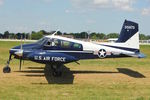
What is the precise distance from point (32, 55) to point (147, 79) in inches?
249

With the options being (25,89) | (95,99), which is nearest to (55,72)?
(25,89)

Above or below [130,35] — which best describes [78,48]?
below

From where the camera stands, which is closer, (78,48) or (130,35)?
(78,48)

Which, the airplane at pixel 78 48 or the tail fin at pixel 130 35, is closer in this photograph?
the airplane at pixel 78 48

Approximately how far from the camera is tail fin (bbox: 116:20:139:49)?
1912 cm

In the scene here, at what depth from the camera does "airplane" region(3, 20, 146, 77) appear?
16.5 meters

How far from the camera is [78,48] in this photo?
1759cm

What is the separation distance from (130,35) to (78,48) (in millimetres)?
4020

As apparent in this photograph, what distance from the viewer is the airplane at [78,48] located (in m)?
16.5

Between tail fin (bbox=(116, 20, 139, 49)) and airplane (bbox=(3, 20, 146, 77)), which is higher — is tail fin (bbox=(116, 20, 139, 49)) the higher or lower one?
the higher one

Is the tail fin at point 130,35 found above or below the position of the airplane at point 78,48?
above

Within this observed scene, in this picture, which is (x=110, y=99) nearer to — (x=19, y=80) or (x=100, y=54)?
(x=19, y=80)

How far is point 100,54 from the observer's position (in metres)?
17.8

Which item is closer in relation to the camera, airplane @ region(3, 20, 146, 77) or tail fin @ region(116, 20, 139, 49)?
airplane @ region(3, 20, 146, 77)
